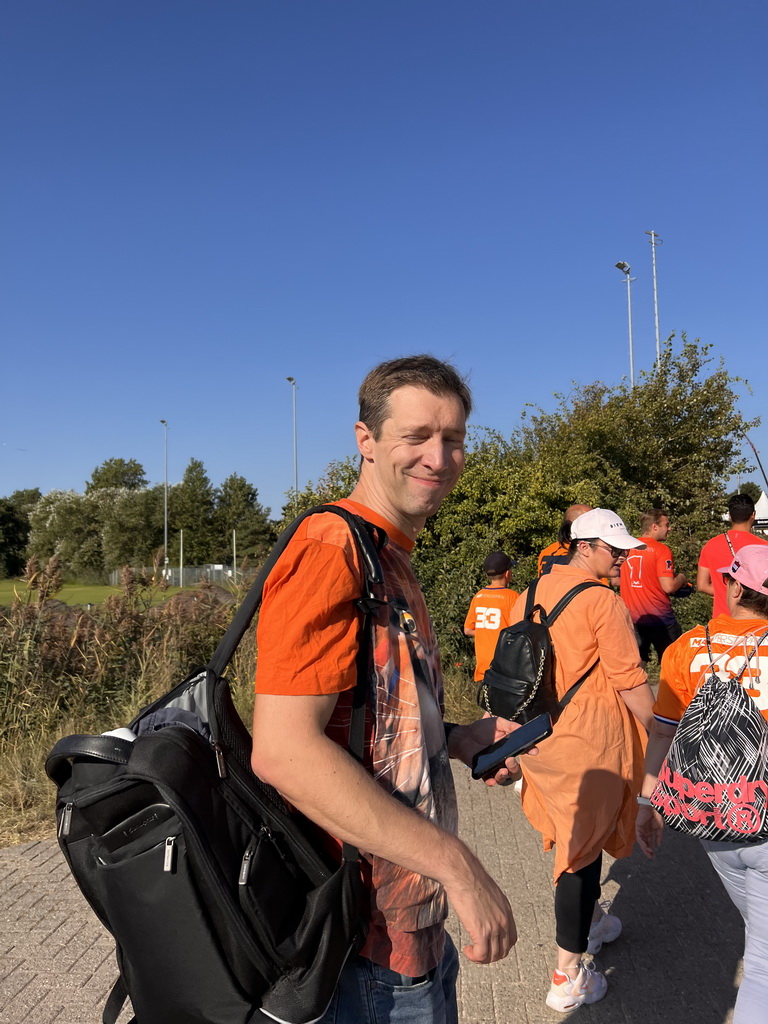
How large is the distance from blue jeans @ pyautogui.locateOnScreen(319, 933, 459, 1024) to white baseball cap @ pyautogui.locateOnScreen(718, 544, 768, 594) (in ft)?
6.03

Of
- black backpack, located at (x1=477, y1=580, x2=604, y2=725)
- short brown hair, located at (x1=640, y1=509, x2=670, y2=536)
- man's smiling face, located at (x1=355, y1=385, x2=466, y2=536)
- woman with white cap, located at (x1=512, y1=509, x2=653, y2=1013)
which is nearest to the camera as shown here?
man's smiling face, located at (x1=355, y1=385, x2=466, y2=536)

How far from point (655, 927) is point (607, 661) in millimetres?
1420

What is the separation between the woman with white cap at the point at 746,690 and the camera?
2.50 meters

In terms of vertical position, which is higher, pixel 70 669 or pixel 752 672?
pixel 752 672

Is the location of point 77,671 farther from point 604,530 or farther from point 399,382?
point 399,382

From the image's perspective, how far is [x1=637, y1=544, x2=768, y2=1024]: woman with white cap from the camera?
2.50m

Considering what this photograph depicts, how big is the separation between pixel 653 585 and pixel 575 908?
5365 mm

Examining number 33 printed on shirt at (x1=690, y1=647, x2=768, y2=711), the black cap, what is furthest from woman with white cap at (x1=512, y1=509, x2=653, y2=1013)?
the black cap

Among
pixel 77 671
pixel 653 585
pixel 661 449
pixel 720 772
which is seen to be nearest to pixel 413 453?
pixel 720 772

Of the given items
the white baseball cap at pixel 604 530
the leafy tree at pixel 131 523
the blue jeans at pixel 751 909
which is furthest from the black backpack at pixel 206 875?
the leafy tree at pixel 131 523

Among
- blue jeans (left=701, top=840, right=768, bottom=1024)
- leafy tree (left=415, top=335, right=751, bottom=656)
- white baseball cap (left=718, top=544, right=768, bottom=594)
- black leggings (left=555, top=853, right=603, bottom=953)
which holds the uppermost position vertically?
leafy tree (left=415, top=335, right=751, bottom=656)

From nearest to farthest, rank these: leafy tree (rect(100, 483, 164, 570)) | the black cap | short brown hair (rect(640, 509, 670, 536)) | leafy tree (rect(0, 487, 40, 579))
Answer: the black cap, short brown hair (rect(640, 509, 670, 536)), leafy tree (rect(0, 487, 40, 579)), leafy tree (rect(100, 483, 164, 570))

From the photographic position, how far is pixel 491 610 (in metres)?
6.58

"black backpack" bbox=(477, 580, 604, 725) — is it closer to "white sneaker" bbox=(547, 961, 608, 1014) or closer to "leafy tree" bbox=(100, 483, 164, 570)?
"white sneaker" bbox=(547, 961, 608, 1014)
